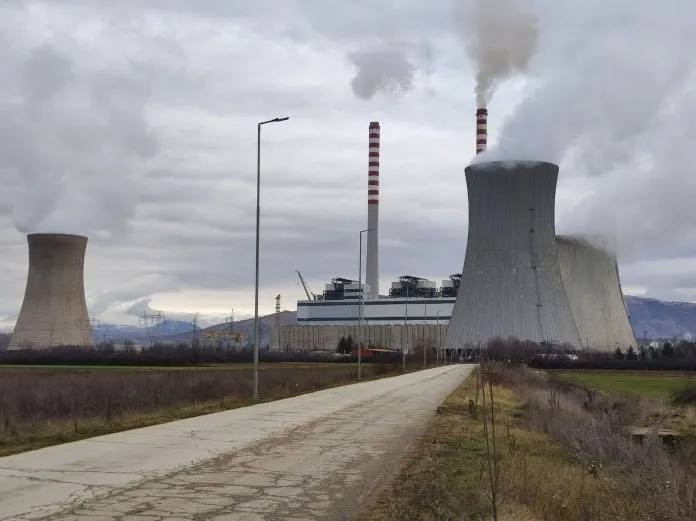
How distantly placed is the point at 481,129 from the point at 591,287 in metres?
16.9

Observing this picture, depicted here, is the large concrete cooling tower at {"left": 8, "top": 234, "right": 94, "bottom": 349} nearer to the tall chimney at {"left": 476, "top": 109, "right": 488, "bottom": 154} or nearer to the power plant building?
the power plant building

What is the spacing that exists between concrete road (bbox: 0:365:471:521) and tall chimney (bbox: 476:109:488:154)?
199 feet

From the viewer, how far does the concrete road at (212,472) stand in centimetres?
625

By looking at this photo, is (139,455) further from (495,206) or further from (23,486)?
(495,206)

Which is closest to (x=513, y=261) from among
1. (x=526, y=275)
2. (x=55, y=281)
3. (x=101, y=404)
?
(x=526, y=275)

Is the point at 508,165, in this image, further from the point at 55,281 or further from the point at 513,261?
the point at 55,281

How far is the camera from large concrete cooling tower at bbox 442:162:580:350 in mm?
51719

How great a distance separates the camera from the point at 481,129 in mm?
72125

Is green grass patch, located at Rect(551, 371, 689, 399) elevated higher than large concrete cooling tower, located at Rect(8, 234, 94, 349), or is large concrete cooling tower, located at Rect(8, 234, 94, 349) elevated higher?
large concrete cooling tower, located at Rect(8, 234, 94, 349)

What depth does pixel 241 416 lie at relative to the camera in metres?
14.8

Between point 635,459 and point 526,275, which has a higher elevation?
point 526,275

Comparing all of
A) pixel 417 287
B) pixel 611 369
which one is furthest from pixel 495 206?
pixel 417 287

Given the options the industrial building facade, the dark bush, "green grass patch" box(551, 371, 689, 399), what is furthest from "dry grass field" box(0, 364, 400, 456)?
the industrial building facade

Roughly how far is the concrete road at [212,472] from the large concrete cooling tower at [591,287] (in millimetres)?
51862
